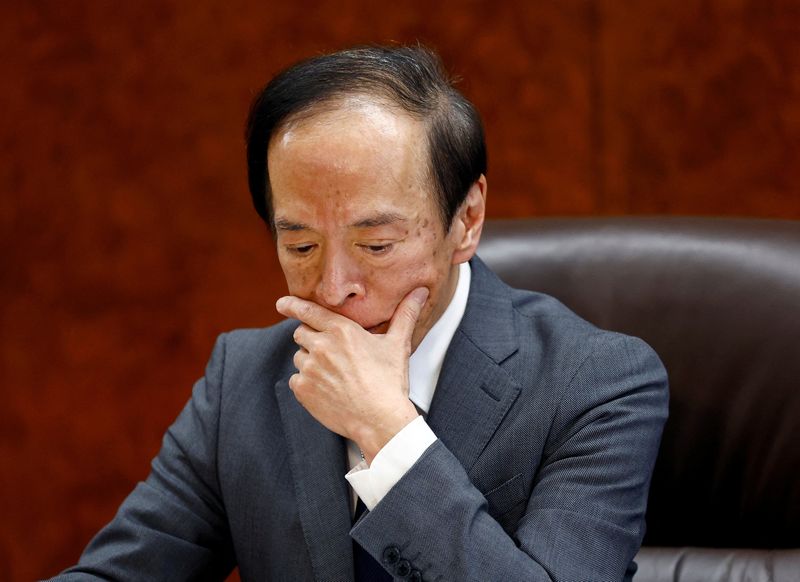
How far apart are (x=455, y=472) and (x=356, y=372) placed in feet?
0.61

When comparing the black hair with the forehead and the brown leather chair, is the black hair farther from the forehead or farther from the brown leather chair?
the brown leather chair

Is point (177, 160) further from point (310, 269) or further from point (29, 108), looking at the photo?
point (310, 269)

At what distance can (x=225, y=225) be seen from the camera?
8.45ft

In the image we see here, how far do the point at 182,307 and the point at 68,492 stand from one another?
547 millimetres

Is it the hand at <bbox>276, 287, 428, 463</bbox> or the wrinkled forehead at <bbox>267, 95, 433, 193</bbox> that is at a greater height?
the wrinkled forehead at <bbox>267, 95, 433, 193</bbox>

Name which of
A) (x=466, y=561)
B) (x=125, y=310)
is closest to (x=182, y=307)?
(x=125, y=310)

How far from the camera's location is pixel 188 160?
255 cm

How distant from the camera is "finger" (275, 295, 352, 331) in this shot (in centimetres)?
143

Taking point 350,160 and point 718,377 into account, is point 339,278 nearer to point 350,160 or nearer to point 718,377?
point 350,160

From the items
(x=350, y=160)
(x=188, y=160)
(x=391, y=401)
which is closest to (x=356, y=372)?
(x=391, y=401)

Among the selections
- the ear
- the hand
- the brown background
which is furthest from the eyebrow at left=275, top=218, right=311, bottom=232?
the brown background

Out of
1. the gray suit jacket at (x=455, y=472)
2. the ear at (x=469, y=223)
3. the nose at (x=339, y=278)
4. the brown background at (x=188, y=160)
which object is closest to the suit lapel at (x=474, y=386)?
the gray suit jacket at (x=455, y=472)

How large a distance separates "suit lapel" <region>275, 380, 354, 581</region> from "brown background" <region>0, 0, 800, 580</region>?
40.0 inches

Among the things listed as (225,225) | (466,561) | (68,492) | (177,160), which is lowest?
(68,492)
